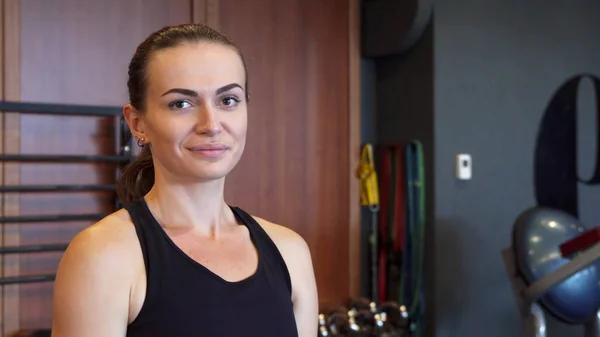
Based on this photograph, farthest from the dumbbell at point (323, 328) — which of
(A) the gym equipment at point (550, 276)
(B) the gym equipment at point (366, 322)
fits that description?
(A) the gym equipment at point (550, 276)

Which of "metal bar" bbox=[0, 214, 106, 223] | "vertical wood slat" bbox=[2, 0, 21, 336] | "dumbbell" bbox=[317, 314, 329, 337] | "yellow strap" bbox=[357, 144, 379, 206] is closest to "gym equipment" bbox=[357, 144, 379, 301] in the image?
"yellow strap" bbox=[357, 144, 379, 206]

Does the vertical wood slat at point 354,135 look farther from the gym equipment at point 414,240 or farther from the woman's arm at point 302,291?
the woman's arm at point 302,291

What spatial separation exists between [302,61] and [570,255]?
54.2 inches

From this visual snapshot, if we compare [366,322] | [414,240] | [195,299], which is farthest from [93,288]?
[414,240]

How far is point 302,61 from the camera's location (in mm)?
2990

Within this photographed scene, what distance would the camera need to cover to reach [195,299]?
3.05 feet

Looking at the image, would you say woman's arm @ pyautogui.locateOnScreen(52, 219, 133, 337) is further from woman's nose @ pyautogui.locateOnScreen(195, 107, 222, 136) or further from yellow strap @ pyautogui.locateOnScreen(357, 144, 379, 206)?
yellow strap @ pyautogui.locateOnScreen(357, 144, 379, 206)

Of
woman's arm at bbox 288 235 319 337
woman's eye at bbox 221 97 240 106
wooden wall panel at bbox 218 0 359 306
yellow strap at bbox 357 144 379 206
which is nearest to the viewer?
woman's eye at bbox 221 97 240 106

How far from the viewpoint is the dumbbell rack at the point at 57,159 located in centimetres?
224

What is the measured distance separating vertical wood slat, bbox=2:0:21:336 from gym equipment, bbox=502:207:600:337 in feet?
5.61

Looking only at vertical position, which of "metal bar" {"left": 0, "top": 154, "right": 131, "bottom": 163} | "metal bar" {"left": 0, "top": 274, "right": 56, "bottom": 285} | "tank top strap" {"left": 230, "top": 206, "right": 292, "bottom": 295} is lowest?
"metal bar" {"left": 0, "top": 274, "right": 56, "bottom": 285}

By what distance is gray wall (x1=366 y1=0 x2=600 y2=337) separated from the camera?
2854 millimetres

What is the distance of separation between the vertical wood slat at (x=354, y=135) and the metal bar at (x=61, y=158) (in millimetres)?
1099

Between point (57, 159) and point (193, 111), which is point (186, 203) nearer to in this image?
point (193, 111)
